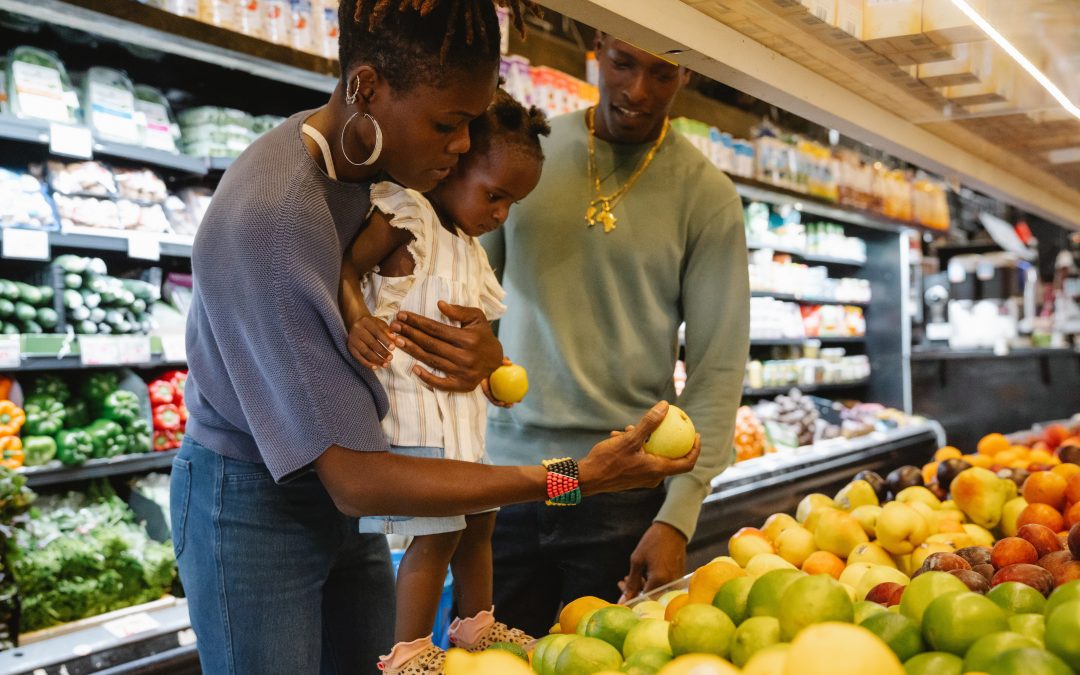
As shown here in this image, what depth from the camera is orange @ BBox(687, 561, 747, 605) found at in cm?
157

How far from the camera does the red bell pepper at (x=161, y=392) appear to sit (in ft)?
10.6

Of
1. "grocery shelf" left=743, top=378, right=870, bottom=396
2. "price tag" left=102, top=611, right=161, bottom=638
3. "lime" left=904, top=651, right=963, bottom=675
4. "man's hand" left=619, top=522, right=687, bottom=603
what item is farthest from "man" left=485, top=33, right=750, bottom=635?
"grocery shelf" left=743, top=378, right=870, bottom=396

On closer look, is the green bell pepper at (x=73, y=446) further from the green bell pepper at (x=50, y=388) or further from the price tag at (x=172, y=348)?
the price tag at (x=172, y=348)

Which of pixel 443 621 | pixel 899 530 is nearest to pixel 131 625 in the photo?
pixel 443 621

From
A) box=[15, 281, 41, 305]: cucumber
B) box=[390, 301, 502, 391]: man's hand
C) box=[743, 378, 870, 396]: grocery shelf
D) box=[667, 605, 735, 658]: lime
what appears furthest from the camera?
box=[743, 378, 870, 396]: grocery shelf

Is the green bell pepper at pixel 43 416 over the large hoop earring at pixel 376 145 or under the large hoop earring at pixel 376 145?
under

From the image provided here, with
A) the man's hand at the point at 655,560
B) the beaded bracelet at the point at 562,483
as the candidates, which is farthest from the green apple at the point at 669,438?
the man's hand at the point at 655,560

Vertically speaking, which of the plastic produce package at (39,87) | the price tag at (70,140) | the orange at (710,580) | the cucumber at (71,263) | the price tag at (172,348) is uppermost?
the plastic produce package at (39,87)

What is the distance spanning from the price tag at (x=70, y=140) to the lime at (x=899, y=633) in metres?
2.62

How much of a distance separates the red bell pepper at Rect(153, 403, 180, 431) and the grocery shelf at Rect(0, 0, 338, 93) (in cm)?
124

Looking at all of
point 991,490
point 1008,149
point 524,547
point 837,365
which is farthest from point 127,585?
point 837,365

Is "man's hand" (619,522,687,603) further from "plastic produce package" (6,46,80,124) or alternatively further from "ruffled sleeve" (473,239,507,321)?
"plastic produce package" (6,46,80,124)

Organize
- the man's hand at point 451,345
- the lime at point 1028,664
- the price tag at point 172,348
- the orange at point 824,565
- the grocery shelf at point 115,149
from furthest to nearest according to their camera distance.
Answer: the price tag at point 172,348 → the grocery shelf at point 115,149 → the orange at point 824,565 → the man's hand at point 451,345 → the lime at point 1028,664

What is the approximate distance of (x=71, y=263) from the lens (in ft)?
9.93
